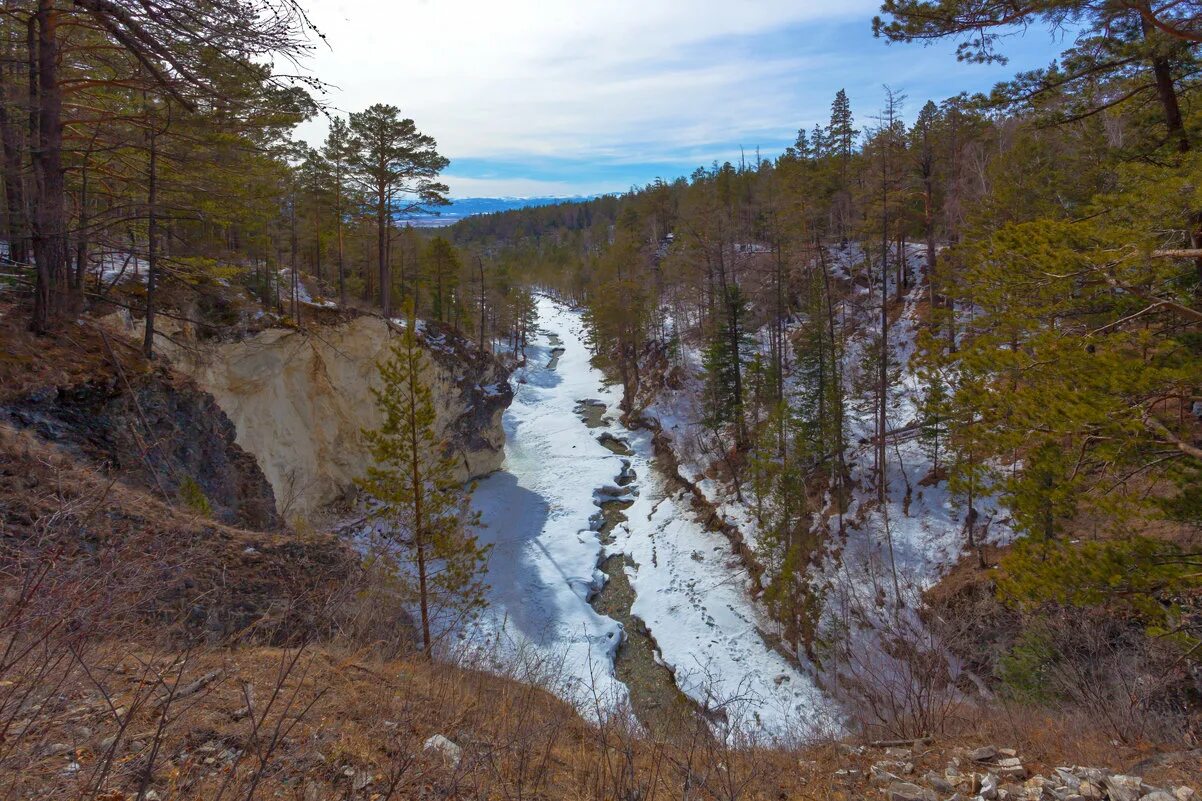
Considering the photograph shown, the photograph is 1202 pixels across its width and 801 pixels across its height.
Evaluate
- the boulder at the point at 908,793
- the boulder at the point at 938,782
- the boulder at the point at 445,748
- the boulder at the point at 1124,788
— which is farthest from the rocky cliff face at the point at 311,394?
the boulder at the point at 1124,788

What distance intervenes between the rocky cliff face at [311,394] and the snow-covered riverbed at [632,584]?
463cm

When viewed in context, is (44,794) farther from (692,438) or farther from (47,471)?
(692,438)

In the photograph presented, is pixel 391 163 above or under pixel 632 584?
above

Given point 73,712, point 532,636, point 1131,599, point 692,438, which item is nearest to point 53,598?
point 73,712

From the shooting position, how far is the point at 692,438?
27.2 meters

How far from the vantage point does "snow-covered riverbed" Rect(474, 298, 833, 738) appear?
1393cm

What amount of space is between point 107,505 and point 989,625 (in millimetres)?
17148

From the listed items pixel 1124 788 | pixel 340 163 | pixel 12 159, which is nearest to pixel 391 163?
pixel 340 163

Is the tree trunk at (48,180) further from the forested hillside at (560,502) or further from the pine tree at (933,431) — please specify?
the pine tree at (933,431)

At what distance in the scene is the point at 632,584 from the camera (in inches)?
748

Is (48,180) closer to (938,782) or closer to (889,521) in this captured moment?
(938,782)

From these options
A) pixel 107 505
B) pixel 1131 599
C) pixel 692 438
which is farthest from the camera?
pixel 692 438

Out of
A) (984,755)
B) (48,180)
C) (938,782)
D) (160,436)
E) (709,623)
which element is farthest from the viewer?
(709,623)

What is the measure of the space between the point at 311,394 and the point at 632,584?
12.3 meters
